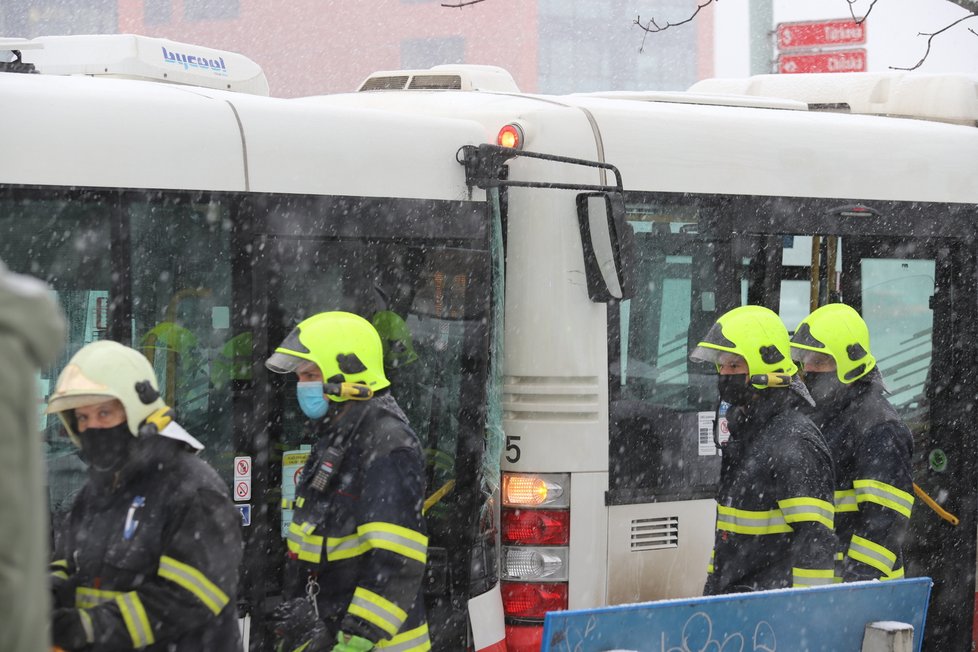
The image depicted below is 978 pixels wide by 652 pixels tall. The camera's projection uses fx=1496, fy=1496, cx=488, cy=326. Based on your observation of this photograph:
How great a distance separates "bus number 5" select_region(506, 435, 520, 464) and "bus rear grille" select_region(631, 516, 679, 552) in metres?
→ 0.59

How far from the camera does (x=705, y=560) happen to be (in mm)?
6297

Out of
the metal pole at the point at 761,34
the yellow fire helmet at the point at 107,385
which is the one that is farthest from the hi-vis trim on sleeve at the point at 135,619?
the metal pole at the point at 761,34

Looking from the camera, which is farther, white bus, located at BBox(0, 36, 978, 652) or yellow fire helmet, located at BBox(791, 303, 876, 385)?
yellow fire helmet, located at BBox(791, 303, 876, 385)

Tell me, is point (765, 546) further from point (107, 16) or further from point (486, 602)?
point (107, 16)

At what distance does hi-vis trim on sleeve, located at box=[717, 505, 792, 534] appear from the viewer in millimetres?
5344

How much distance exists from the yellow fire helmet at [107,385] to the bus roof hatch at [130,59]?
7.53 ft

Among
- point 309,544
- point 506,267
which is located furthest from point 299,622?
point 506,267

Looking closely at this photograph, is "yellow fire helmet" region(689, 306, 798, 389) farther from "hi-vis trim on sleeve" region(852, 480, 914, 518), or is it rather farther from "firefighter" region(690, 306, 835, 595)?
"hi-vis trim on sleeve" region(852, 480, 914, 518)

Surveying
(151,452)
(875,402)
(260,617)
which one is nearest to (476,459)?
(260,617)

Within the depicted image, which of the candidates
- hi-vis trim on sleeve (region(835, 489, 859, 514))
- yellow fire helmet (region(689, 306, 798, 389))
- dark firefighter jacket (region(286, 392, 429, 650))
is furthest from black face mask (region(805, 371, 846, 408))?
dark firefighter jacket (region(286, 392, 429, 650))

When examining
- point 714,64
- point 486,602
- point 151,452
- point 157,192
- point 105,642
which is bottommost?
point 486,602

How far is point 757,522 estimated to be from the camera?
17.6 feet

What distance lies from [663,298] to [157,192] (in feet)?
7.58

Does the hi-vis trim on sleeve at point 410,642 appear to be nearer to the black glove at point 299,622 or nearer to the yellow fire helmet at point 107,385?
the black glove at point 299,622
